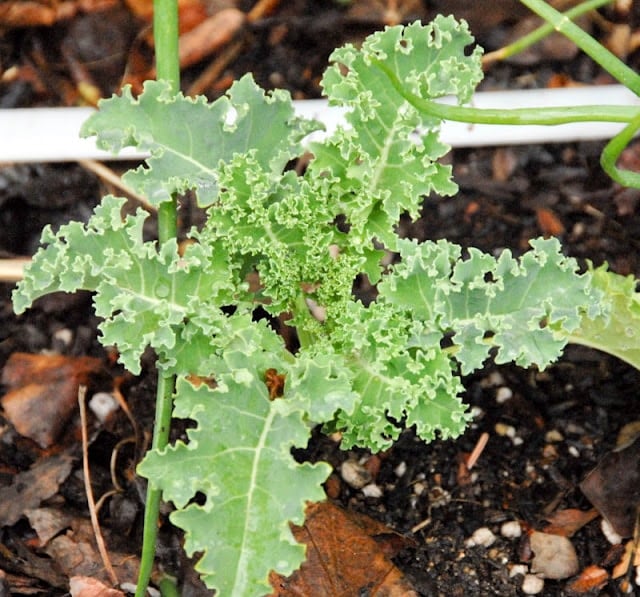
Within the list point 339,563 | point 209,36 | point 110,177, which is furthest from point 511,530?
point 209,36

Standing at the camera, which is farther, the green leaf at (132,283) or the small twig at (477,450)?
the small twig at (477,450)

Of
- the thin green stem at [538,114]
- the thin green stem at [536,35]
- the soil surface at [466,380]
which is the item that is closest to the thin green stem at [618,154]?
the thin green stem at [538,114]

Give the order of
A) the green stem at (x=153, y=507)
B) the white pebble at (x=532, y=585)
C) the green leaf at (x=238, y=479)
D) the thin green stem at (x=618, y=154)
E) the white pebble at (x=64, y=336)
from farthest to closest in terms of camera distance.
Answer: the white pebble at (x=64, y=336)
the white pebble at (x=532, y=585)
the green stem at (x=153, y=507)
the thin green stem at (x=618, y=154)
the green leaf at (x=238, y=479)

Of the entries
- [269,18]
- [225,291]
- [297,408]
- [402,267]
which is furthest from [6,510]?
[269,18]

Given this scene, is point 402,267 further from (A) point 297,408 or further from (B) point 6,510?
(B) point 6,510

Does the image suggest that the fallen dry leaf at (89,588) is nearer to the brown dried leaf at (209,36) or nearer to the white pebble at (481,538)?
the white pebble at (481,538)
